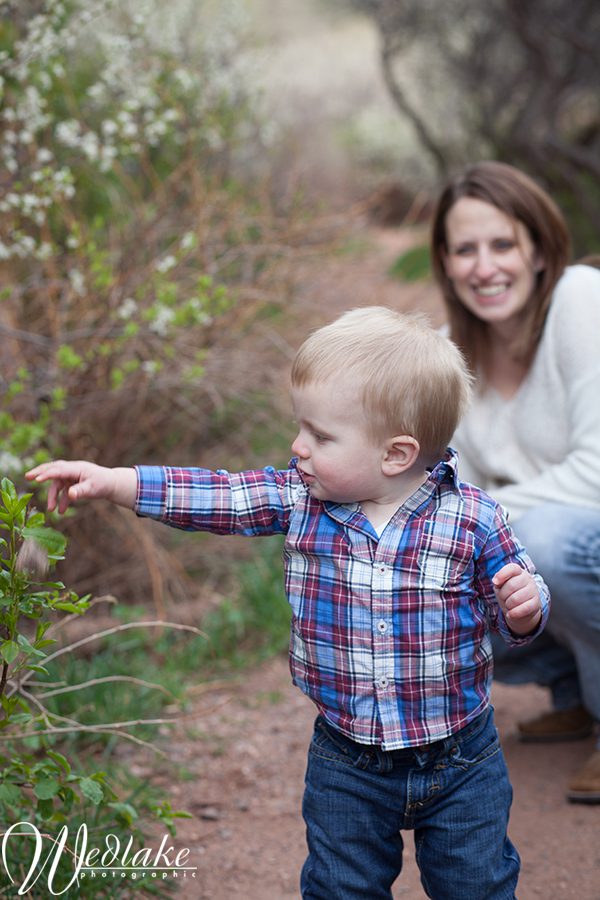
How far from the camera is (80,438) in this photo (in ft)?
11.6

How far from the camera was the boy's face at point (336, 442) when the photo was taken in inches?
67.2

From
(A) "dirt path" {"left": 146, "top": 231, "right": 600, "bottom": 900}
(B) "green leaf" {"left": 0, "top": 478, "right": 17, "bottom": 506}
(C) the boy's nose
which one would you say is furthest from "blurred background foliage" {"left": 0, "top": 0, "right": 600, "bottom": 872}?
(C) the boy's nose

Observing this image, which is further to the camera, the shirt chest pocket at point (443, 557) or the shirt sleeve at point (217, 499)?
the shirt sleeve at point (217, 499)

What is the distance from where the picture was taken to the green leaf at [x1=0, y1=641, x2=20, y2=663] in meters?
1.68

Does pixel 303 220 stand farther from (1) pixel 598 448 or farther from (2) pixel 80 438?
(1) pixel 598 448

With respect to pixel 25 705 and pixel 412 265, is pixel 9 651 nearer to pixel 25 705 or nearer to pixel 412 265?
pixel 25 705

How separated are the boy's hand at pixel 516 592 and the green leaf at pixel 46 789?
83 centimetres

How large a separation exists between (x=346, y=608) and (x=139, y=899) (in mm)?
913

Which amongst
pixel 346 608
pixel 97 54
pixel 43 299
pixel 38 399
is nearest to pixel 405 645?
pixel 346 608

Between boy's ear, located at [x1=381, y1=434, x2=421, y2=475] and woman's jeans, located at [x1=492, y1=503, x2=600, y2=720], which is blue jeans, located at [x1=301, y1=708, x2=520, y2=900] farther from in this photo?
woman's jeans, located at [x1=492, y1=503, x2=600, y2=720]

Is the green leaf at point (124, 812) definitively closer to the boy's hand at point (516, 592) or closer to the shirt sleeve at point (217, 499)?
the shirt sleeve at point (217, 499)

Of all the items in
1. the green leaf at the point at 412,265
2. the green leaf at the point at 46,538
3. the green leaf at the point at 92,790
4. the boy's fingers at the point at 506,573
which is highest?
the green leaf at the point at 412,265

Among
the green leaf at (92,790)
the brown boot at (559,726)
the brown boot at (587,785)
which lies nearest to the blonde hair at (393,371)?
the green leaf at (92,790)

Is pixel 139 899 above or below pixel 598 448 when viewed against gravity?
below
